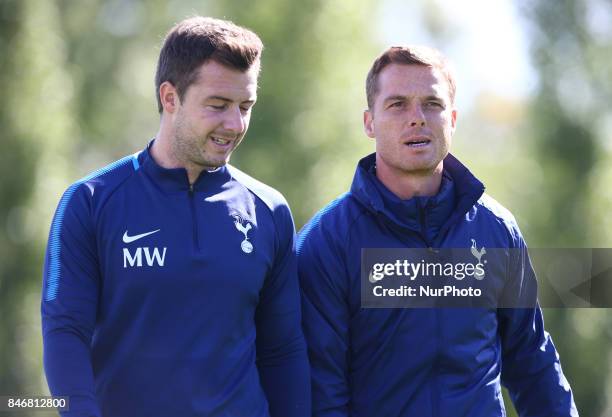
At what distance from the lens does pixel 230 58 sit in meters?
3.67

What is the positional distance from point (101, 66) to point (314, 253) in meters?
17.1

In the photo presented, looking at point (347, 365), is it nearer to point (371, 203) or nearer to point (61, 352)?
point (371, 203)

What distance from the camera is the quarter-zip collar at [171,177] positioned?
369cm

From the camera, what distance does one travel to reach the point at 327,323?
12.9 feet

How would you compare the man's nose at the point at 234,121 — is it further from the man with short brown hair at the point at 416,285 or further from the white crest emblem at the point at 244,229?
the man with short brown hair at the point at 416,285

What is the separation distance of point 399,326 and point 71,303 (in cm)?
131

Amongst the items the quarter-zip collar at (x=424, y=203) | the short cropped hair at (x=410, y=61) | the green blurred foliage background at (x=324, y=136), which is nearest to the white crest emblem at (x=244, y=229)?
the quarter-zip collar at (x=424, y=203)

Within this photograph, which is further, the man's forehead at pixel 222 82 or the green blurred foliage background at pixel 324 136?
the green blurred foliage background at pixel 324 136

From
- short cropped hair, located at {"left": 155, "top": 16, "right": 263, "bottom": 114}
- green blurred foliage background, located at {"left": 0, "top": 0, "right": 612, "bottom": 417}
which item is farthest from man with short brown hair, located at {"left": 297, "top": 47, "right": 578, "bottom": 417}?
green blurred foliage background, located at {"left": 0, "top": 0, "right": 612, "bottom": 417}

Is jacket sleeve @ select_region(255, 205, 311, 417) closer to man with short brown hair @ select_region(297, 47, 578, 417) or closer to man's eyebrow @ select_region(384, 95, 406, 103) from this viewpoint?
man with short brown hair @ select_region(297, 47, 578, 417)

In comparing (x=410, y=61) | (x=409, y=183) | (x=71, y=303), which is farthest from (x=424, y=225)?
(x=71, y=303)

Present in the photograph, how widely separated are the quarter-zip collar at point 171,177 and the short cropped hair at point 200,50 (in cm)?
24

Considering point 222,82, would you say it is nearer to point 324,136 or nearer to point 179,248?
point 179,248

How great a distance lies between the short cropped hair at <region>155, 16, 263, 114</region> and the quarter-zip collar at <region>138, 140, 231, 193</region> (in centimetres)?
24
